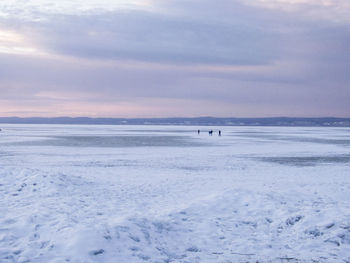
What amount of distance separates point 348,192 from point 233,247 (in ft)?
24.5

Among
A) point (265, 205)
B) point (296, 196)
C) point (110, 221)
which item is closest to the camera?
point (110, 221)

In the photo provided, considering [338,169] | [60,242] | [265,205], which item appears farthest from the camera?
[338,169]

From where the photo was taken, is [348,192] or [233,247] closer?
[233,247]

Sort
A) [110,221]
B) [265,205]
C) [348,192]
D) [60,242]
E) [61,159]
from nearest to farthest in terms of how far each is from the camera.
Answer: [60,242]
[110,221]
[265,205]
[348,192]
[61,159]

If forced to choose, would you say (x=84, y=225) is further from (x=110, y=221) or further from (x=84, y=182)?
(x=84, y=182)

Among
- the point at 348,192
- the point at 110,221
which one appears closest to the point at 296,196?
the point at 348,192

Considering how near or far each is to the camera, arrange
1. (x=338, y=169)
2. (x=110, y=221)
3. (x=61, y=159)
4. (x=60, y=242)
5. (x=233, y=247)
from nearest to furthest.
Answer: (x=60, y=242), (x=233, y=247), (x=110, y=221), (x=338, y=169), (x=61, y=159)

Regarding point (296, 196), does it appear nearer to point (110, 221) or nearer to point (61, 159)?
point (110, 221)

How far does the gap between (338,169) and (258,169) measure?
4.61 m

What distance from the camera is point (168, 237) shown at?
8.42 metres

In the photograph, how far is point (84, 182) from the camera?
14695mm

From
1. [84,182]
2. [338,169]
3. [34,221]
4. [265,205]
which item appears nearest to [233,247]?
[265,205]

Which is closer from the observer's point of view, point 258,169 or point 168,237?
point 168,237

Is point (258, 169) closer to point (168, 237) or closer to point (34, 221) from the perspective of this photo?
point (168, 237)
